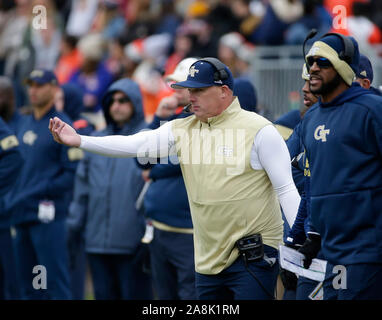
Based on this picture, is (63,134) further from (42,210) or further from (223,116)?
(42,210)

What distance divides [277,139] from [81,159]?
3501 millimetres

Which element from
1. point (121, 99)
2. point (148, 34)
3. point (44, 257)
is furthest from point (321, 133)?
point (148, 34)

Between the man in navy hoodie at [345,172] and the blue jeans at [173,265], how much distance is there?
81.9 inches

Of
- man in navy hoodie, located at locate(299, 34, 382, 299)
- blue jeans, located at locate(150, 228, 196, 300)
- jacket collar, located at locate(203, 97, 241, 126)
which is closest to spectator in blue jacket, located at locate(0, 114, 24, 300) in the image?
blue jeans, located at locate(150, 228, 196, 300)

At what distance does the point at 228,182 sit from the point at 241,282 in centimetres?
64

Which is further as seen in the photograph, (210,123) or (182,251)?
(182,251)

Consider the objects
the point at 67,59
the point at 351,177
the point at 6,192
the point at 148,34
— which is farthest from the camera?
the point at 67,59

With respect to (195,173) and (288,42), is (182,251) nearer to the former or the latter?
(195,173)

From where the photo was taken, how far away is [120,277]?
7.55 m

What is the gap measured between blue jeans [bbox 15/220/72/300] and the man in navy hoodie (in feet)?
12.4

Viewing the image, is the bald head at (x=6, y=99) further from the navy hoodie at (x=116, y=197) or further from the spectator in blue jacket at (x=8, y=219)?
the navy hoodie at (x=116, y=197)

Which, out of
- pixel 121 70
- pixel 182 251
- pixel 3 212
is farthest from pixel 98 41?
pixel 182 251

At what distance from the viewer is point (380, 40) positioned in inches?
419

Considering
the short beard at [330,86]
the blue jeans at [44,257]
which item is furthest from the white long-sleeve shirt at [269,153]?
the blue jeans at [44,257]
